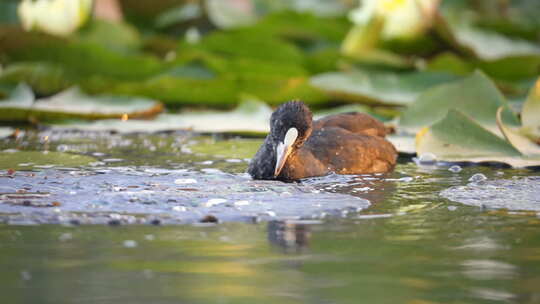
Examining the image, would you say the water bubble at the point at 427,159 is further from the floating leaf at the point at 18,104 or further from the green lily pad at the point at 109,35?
the green lily pad at the point at 109,35

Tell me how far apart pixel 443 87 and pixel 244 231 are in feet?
11.1

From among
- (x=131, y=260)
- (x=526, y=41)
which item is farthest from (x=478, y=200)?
(x=526, y=41)

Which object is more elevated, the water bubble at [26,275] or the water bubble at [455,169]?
the water bubble at [455,169]

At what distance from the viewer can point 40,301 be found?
2688 millimetres

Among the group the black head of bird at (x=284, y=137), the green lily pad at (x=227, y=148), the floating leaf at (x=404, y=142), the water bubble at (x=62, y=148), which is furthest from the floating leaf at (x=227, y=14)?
the black head of bird at (x=284, y=137)

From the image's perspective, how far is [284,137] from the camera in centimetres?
512

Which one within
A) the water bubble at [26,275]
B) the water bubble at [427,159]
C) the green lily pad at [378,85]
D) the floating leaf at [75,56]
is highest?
the floating leaf at [75,56]

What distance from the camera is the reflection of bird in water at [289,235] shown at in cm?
343

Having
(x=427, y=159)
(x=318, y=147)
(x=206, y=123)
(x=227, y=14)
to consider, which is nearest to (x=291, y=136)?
(x=318, y=147)

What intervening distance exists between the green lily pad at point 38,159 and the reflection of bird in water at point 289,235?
1.92 metres

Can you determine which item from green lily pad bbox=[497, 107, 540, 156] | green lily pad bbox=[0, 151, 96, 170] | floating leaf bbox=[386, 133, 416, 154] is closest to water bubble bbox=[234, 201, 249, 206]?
green lily pad bbox=[0, 151, 96, 170]

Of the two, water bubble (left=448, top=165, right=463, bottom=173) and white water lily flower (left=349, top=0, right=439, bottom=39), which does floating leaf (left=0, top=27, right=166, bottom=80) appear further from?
water bubble (left=448, top=165, right=463, bottom=173)

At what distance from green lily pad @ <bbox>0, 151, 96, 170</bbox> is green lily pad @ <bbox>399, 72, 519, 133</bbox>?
2.20 m

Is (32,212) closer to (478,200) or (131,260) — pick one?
(131,260)
